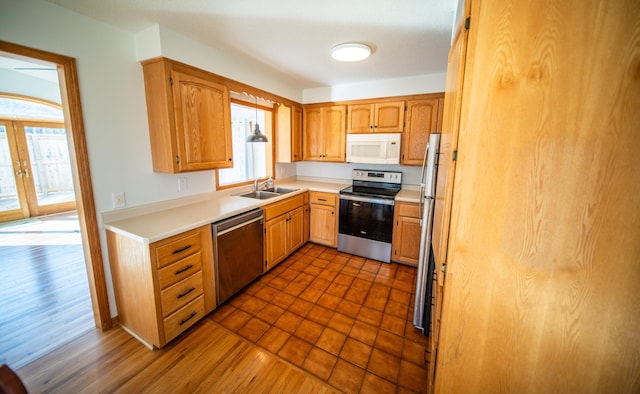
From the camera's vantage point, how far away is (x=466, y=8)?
896 mm

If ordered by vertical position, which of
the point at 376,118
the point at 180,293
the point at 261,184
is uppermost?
the point at 376,118

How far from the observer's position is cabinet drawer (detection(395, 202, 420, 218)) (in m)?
2.89

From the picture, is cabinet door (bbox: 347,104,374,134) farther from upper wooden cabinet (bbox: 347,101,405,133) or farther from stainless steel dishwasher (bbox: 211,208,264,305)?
stainless steel dishwasher (bbox: 211,208,264,305)

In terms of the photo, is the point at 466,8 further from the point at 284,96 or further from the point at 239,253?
the point at 284,96

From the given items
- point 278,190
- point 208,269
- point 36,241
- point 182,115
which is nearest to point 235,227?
point 208,269

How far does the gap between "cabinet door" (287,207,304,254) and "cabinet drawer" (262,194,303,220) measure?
9 cm

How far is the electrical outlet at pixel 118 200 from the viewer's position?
1.94 metres

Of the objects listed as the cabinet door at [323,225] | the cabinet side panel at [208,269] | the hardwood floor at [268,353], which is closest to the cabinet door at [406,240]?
the hardwood floor at [268,353]

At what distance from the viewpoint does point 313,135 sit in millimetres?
3809

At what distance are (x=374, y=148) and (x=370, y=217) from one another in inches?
37.8

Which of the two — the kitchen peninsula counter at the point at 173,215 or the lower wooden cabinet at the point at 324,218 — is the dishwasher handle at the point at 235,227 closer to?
the kitchen peninsula counter at the point at 173,215

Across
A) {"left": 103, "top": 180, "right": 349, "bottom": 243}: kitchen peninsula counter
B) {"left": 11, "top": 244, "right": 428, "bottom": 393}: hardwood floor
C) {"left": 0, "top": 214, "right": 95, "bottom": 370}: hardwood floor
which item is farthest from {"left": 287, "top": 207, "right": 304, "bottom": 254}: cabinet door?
{"left": 0, "top": 214, "right": 95, "bottom": 370}: hardwood floor

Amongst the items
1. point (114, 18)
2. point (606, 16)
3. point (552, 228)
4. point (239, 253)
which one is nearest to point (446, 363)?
point (552, 228)

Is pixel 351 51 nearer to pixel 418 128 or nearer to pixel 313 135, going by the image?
pixel 418 128
